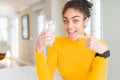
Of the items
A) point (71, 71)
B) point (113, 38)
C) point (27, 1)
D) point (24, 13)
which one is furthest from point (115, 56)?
point (24, 13)

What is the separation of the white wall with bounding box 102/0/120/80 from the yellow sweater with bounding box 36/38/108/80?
162cm

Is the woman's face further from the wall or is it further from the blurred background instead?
the wall

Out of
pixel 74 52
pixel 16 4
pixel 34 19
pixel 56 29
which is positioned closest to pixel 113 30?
pixel 56 29

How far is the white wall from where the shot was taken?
86.2 inches

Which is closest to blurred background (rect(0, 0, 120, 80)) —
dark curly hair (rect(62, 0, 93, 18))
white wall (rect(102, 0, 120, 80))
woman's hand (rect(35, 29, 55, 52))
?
white wall (rect(102, 0, 120, 80))

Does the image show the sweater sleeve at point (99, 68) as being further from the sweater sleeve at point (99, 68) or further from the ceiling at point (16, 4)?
the ceiling at point (16, 4)

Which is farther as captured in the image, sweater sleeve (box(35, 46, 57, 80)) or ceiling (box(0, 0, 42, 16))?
ceiling (box(0, 0, 42, 16))

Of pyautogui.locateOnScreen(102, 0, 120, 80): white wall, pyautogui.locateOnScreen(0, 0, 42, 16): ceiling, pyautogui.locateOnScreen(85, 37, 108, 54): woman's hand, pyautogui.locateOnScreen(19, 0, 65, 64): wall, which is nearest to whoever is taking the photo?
pyautogui.locateOnScreen(85, 37, 108, 54): woman's hand

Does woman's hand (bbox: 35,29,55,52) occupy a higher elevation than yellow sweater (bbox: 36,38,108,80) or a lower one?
higher

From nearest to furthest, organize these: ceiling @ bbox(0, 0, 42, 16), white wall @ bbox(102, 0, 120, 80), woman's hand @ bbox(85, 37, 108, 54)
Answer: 1. woman's hand @ bbox(85, 37, 108, 54)
2. white wall @ bbox(102, 0, 120, 80)
3. ceiling @ bbox(0, 0, 42, 16)

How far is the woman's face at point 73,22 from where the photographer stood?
0.63 m

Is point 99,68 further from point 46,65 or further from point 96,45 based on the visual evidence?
point 46,65

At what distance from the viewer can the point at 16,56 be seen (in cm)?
767

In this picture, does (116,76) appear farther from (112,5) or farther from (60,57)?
(60,57)
